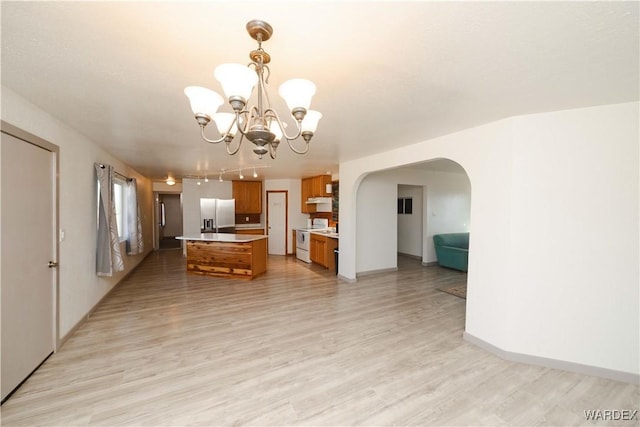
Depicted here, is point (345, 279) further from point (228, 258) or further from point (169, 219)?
point (169, 219)

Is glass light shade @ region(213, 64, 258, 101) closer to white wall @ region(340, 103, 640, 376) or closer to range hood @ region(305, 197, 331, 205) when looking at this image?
white wall @ region(340, 103, 640, 376)

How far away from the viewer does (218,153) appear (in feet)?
13.4

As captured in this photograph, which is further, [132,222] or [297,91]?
[132,222]

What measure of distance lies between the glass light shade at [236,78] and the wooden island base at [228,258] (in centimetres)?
409

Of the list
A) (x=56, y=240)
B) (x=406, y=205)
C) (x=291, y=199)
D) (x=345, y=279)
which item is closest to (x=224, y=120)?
(x=56, y=240)

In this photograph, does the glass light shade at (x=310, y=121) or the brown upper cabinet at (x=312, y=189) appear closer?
the glass light shade at (x=310, y=121)

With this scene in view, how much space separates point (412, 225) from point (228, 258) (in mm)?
4987

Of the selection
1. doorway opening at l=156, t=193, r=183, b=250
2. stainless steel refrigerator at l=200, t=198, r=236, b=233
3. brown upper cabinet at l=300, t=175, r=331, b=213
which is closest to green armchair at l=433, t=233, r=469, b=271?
brown upper cabinet at l=300, t=175, r=331, b=213

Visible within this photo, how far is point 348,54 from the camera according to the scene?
4.65 ft

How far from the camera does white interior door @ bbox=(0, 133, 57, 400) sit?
6.21ft

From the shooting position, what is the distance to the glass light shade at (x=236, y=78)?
1097mm

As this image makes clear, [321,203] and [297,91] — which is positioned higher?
[297,91]
